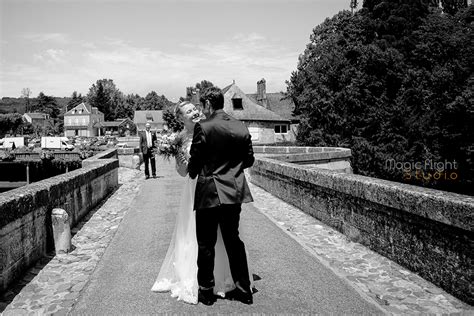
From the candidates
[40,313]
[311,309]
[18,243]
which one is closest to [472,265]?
[311,309]

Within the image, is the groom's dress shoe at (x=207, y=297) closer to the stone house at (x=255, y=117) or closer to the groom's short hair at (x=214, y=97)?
the groom's short hair at (x=214, y=97)

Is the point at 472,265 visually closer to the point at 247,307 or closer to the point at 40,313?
the point at 247,307

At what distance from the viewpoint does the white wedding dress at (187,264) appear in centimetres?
455

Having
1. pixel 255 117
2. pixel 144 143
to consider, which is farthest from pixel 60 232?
pixel 255 117

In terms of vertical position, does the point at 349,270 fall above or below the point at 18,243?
below

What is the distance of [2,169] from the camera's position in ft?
117

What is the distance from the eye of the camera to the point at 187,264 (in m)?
4.66

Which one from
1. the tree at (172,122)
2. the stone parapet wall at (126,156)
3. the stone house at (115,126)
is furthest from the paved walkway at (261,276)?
the stone house at (115,126)

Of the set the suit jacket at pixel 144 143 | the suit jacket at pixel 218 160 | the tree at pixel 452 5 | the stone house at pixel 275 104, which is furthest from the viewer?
the stone house at pixel 275 104

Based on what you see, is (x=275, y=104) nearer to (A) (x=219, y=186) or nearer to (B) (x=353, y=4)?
(B) (x=353, y=4)

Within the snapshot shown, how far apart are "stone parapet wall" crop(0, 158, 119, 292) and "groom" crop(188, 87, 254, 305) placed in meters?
2.29

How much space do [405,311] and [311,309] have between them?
38.3 inches

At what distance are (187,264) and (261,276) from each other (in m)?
1.06

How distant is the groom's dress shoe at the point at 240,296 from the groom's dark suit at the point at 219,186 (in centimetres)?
7
